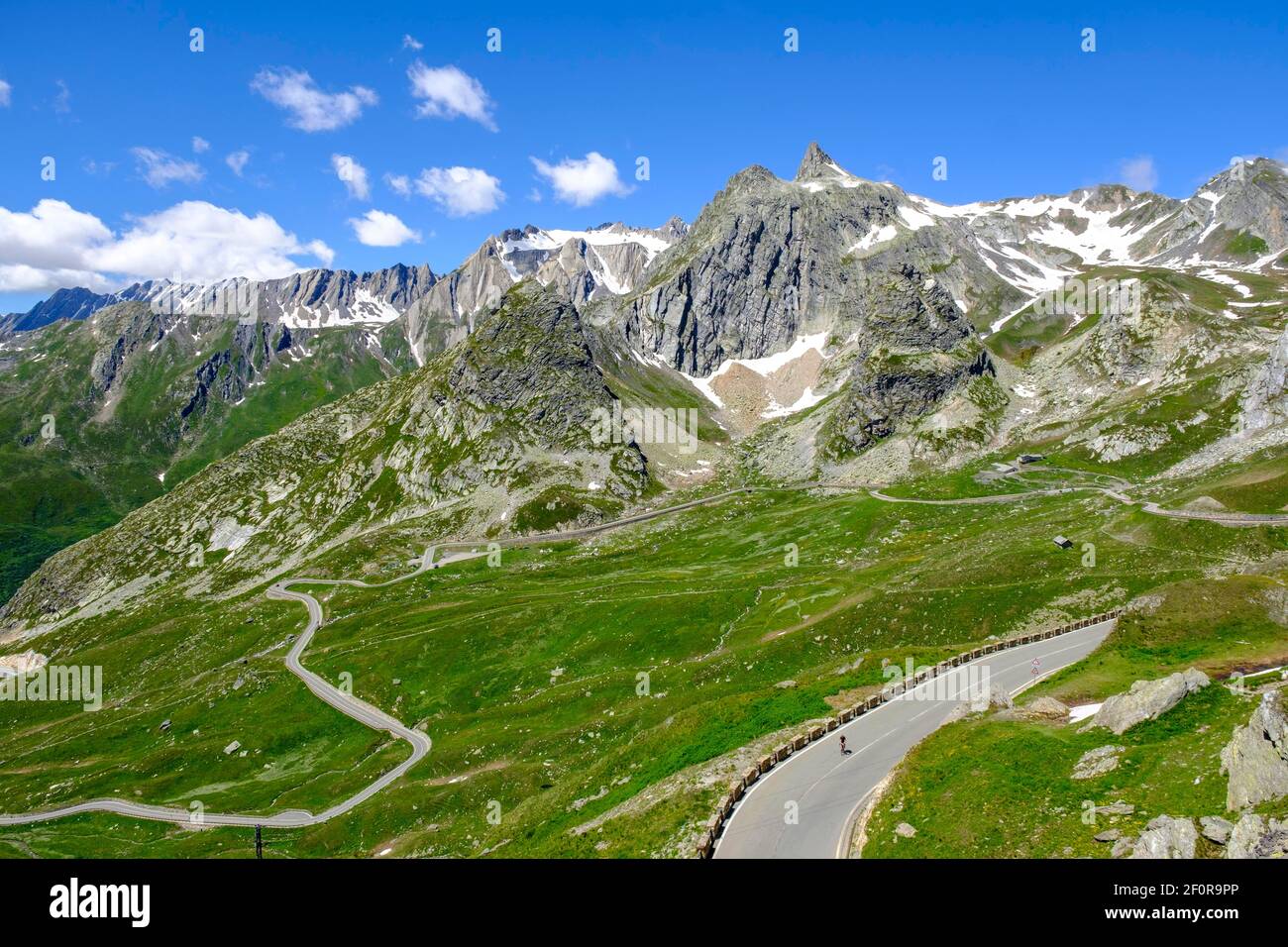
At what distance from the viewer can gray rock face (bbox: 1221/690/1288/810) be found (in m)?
21.6

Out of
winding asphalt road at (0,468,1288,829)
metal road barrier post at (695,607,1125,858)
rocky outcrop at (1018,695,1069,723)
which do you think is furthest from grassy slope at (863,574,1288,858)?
metal road barrier post at (695,607,1125,858)

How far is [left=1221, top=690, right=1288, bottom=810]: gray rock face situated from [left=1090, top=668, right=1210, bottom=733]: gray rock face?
25.1 ft

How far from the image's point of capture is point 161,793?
8400cm

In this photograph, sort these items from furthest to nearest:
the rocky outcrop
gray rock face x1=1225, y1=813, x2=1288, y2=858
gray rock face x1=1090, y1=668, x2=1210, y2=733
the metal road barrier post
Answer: the rocky outcrop
gray rock face x1=1090, y1=668, x2=1210, y2=733
the metal road barrier post
gray rock face x1=1225, y1=813, x2=1288, y2=858

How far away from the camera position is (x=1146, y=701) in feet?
105

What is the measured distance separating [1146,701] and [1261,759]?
33.8 ft

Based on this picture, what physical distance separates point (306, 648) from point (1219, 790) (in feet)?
432

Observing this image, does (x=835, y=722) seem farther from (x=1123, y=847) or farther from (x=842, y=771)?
(x=1123, y=847)

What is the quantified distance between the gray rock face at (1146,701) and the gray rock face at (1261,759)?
7.66m

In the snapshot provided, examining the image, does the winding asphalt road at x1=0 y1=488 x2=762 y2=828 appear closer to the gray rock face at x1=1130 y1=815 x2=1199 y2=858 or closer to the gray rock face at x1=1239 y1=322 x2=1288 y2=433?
the gray rock face at x1=1130 y1=815 x2=1199 y2=858
